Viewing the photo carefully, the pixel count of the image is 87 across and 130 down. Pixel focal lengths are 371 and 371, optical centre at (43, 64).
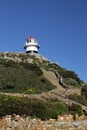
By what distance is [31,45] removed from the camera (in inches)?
3964

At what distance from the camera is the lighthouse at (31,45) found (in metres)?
100

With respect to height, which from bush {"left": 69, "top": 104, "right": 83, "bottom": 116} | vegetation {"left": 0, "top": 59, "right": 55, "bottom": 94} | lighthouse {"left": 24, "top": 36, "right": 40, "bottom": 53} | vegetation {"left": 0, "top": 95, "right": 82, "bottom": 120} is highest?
lighthouse {"left": 24, "top": 36, "right": 40, "bottom": 53}

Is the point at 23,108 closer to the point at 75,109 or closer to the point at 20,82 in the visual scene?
the point at 75,109

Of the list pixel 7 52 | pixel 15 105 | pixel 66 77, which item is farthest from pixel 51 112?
pixel 7 52

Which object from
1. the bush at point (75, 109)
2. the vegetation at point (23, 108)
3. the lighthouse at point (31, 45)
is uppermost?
the lighthouse at point (31, 45)

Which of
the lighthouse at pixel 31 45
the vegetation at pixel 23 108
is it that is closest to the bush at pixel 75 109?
the vegetation at pixel 23 108

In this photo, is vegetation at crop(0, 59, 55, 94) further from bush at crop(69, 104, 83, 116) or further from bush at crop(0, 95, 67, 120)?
bush at crop(0, 95, 67, 120)

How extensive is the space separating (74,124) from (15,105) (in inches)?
408

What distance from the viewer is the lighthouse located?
100500 millimetres

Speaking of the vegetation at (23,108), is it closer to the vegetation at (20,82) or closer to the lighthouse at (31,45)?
the vegetation at (20,82)

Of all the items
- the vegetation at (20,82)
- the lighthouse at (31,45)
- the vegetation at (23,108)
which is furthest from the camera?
the lighthouse at (31,45)

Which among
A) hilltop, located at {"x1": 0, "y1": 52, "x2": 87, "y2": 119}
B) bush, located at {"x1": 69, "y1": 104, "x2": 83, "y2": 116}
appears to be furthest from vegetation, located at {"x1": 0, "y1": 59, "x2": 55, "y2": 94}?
bush, located at {"x1": 69, "y1": 104, "x2": 83, "y2": 116}

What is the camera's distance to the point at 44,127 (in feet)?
47.7

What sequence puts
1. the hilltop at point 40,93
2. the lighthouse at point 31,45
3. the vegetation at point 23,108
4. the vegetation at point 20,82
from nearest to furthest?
the vegetation at point 23,108 < the hilltop at point 40,93 < the vegetation at point 20,82 < the lighthouse at point 31,45
